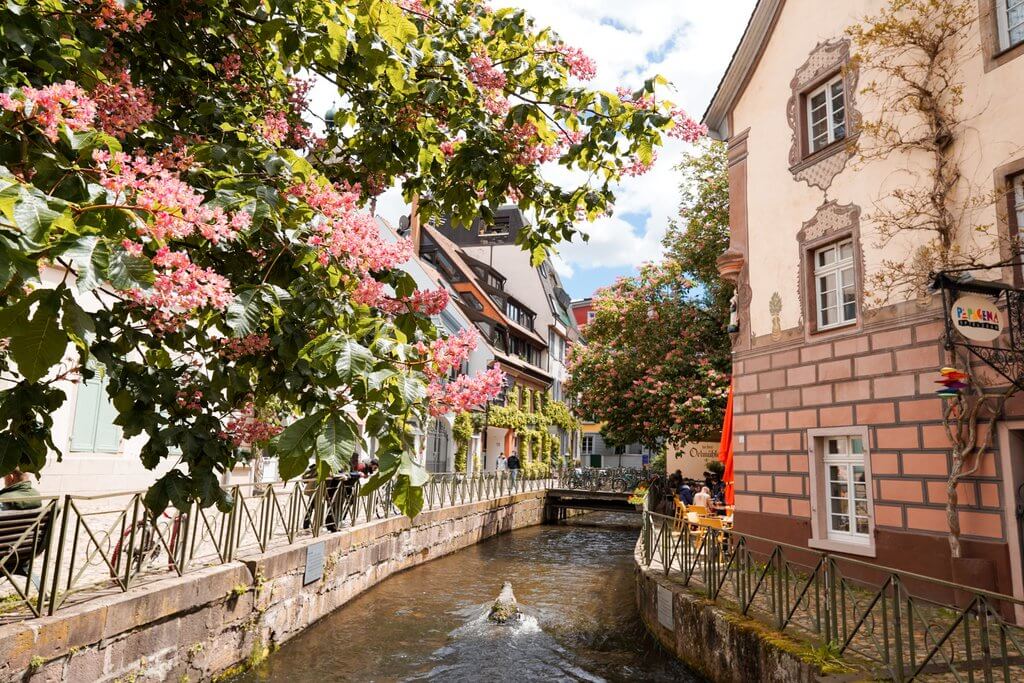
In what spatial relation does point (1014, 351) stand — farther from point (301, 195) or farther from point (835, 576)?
point (301, 195)

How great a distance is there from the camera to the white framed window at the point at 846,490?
9555mm

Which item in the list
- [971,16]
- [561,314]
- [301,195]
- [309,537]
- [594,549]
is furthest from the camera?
[561,314]

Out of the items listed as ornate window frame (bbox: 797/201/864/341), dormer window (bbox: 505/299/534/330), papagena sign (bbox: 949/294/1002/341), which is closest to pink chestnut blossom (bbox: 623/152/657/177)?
papagena sign (bbox: 949/294/1002/341)

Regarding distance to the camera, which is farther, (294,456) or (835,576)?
(835,576)

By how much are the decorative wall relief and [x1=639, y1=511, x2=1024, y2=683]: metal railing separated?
10.8ft

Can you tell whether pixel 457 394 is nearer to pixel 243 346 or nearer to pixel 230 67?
pixel 243 346

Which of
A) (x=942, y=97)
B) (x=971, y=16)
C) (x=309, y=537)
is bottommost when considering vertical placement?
(x=309, y=537)

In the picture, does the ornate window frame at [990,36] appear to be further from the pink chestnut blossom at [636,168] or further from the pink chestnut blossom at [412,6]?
the pink chestnut blossom at [412,6]

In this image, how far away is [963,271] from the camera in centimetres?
782

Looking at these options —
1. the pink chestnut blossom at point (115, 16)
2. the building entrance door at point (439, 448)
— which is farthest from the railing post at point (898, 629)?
the building entrance door at point (439, 448)

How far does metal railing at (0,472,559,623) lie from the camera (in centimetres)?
566

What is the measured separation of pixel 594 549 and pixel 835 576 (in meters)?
16.5

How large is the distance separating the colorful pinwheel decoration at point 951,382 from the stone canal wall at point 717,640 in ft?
10.6

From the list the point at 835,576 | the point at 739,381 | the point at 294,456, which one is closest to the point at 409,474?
the point at 294,456
